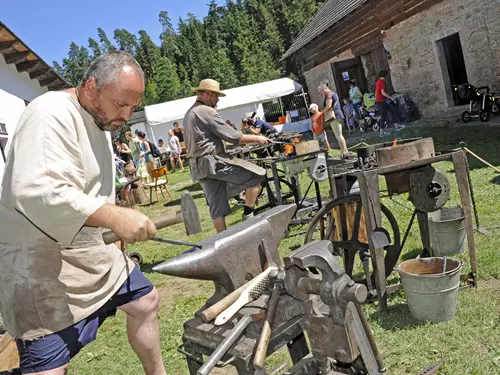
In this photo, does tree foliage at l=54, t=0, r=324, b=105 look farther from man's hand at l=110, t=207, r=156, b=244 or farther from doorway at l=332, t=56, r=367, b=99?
man's hand at l=110, t=207, r=156, b=244

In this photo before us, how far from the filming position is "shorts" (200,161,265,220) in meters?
5.34

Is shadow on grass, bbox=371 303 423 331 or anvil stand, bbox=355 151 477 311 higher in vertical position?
anvil stand, bbox=355 151 477 311

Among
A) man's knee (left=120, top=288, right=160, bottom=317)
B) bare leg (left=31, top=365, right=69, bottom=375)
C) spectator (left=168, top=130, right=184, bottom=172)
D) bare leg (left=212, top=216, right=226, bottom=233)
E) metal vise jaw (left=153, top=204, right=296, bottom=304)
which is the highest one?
spectator (left=168, top=130, right=184, bottom=172)

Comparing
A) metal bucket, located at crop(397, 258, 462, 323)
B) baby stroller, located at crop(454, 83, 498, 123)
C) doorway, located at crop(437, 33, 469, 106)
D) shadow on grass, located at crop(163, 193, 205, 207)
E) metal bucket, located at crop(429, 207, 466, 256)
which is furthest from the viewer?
doorway, located at crop(437, 33, 469, 106)

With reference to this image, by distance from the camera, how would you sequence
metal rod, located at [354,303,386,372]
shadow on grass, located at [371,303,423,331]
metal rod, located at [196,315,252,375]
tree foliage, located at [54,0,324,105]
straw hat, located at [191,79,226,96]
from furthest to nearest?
1. tree foliage, located at [54,0,324,105]
2. straw hat, located at [191,79,226,96]
3. shadow on grass, located at [371,303,423,331]
4. metal rod, located at [354,303,386,372]
5. metal rod, located at [196,315,252,375]

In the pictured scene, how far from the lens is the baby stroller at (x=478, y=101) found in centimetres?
1030

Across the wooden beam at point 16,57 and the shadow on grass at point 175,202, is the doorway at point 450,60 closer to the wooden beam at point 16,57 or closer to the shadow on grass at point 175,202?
the shadow on grass at point 175,202

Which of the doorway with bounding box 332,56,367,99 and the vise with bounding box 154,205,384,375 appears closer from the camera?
the vise with bounding box 154,205,384,375

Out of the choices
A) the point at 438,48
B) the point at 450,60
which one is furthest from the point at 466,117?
the point at 450,60

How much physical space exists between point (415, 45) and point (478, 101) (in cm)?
333

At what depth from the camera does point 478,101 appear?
10.5 m

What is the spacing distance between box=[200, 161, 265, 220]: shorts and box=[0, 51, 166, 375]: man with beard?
3.12 m

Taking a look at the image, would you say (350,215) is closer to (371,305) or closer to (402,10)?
(371,305)

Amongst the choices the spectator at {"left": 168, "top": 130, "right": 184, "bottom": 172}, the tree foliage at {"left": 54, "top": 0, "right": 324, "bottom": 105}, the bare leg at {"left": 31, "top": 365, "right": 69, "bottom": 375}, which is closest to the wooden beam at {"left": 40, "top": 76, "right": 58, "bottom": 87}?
the spectator at {"left": 168, "top": 130, "right": 184, "bottom": 172}
